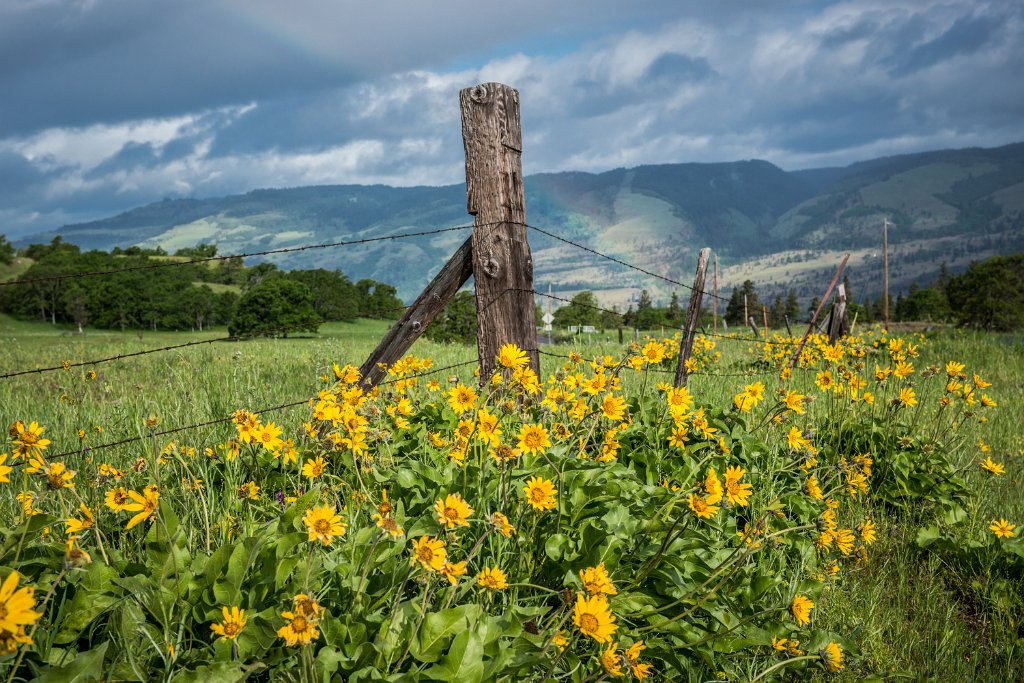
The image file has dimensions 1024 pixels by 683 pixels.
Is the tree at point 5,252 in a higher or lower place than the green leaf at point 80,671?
higher

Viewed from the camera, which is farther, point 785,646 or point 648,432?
point 648,432

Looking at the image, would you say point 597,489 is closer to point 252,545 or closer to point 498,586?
point 498,586

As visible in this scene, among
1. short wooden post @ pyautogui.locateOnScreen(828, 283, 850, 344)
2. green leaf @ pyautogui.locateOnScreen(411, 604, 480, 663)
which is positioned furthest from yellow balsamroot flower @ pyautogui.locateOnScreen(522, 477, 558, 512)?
short wooden post @ pyautogui.locateOnScreen(828, 283, 850, 344)

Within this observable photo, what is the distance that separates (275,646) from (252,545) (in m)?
0.33

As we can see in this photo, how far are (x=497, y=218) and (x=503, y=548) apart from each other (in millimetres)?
2659

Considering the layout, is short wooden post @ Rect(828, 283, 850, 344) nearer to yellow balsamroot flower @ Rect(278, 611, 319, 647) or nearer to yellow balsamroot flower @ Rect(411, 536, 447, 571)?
yellow balsamroot flower @ Rect(411, 536, 447, 571)

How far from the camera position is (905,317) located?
9288 centimetres

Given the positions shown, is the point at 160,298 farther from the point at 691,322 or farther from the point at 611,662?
the point at 611,662

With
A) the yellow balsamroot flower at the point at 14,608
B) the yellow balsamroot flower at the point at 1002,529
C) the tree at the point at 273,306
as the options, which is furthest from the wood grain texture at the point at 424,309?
the tree at the point at 273,306

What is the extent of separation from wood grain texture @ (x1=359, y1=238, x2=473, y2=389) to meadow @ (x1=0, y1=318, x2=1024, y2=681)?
1.25 feet

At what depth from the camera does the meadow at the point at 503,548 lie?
1927 mm

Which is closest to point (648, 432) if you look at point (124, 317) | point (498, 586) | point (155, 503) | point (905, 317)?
point (498, 586)

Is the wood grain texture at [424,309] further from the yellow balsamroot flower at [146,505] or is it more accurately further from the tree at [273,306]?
the tree at [273,306]

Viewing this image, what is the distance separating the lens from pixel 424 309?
15.1ft
